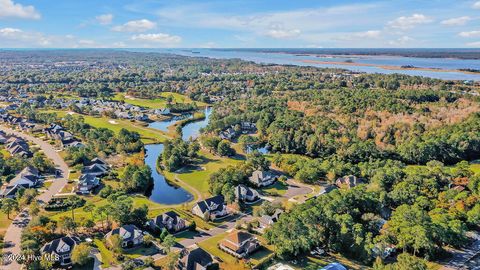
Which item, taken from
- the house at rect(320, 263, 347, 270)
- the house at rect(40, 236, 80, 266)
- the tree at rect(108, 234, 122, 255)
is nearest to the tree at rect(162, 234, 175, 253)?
the tree at rect(108, 234, 122, 255)

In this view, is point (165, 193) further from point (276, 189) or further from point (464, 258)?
point (464, 258)

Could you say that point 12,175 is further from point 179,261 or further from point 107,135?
point 179,261

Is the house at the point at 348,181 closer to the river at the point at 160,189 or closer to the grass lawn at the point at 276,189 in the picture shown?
the grass lawn at the point at 276,189

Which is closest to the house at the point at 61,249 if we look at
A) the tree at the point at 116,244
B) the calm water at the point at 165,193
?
the tree at the point at 116,244

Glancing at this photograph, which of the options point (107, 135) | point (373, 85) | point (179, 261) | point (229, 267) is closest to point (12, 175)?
point (107, 135)

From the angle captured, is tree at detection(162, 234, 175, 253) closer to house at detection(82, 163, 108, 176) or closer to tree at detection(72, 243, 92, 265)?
tree at detection(72, 243, 92, 265)

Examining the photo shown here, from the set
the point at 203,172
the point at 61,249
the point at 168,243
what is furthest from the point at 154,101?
the point at 168,243
